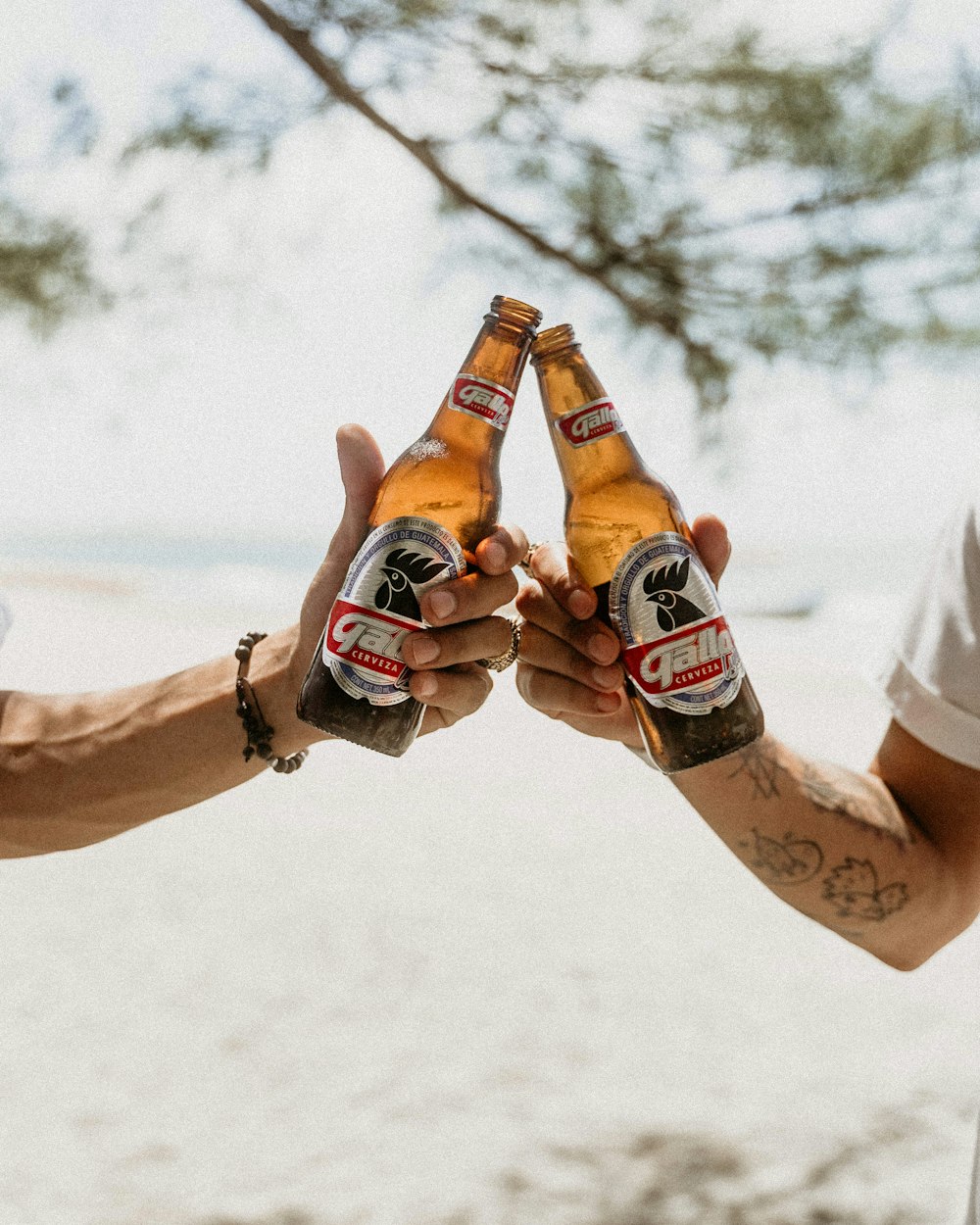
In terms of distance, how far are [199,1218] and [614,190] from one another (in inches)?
119

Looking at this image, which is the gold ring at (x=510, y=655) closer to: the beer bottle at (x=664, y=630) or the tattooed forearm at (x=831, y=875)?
the beer bottle at (x=664, y=630)

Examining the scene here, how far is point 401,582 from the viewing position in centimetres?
120

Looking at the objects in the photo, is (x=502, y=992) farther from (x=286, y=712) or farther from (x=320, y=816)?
(x=286, y=712)

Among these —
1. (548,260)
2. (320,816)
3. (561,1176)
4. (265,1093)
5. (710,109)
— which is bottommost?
(561,1176)

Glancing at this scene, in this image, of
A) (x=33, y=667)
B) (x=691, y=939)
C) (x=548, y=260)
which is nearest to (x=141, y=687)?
(x=548, y=260)

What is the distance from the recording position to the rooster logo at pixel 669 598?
1.23 m

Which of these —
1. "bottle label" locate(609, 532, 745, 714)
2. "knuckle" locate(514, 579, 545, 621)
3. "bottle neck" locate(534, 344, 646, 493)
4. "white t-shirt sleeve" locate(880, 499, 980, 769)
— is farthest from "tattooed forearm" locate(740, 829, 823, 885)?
"bottle neck" locate(534, 344, 646, 493)

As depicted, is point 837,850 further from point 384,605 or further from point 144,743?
point 144,743

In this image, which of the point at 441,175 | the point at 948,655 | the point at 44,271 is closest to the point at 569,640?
the point at 948,655

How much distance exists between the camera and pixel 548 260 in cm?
345

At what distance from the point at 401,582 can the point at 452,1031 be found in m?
2.58

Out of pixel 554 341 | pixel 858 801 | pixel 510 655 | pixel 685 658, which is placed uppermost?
pixel 554 341

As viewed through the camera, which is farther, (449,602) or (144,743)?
(144,743)

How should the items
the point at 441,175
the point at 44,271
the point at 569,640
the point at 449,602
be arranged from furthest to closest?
the point at 44,271
the point at 441,175
the point at 569,640
the point at 449,602
